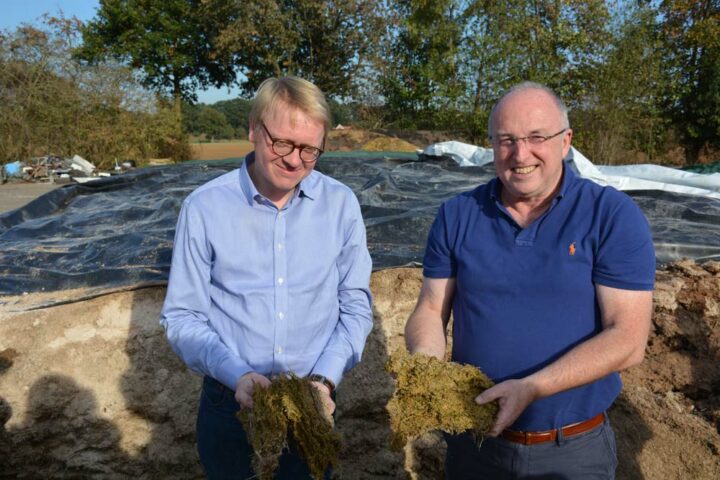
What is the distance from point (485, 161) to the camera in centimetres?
888

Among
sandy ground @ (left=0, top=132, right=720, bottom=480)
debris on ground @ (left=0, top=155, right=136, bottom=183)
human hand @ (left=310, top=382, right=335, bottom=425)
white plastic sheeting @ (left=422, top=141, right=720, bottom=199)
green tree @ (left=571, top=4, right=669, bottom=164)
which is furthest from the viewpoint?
debris on ground @ (left=0, top=155, right=136, bottom=183)

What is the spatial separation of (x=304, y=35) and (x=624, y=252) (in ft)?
68.2

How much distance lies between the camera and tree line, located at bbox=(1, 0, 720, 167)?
1443cm

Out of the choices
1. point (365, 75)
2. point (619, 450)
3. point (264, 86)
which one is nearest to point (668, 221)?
point (619, 450)

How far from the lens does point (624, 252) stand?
5.95 ft

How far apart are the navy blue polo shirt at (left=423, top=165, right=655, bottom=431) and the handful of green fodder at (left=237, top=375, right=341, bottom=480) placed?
620 millimetres

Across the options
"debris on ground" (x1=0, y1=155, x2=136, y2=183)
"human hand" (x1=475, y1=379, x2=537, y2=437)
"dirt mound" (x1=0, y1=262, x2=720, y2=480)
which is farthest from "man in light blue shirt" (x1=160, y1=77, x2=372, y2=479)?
"debris on ground" (x1=0, y1=155, x2=136, y2=183)

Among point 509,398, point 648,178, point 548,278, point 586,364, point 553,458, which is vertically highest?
point 548,278

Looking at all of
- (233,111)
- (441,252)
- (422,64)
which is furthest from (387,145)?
(233,111)

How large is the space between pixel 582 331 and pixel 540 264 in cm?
26

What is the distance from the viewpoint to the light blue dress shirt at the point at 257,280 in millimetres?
1994

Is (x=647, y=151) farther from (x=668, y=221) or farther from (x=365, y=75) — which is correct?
(x=668, y=221)

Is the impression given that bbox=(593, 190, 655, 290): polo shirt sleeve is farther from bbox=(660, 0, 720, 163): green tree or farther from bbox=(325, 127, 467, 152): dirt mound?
bbox=(660, 0, 720, 163): green tree

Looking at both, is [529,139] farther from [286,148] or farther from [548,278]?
[286,148]
